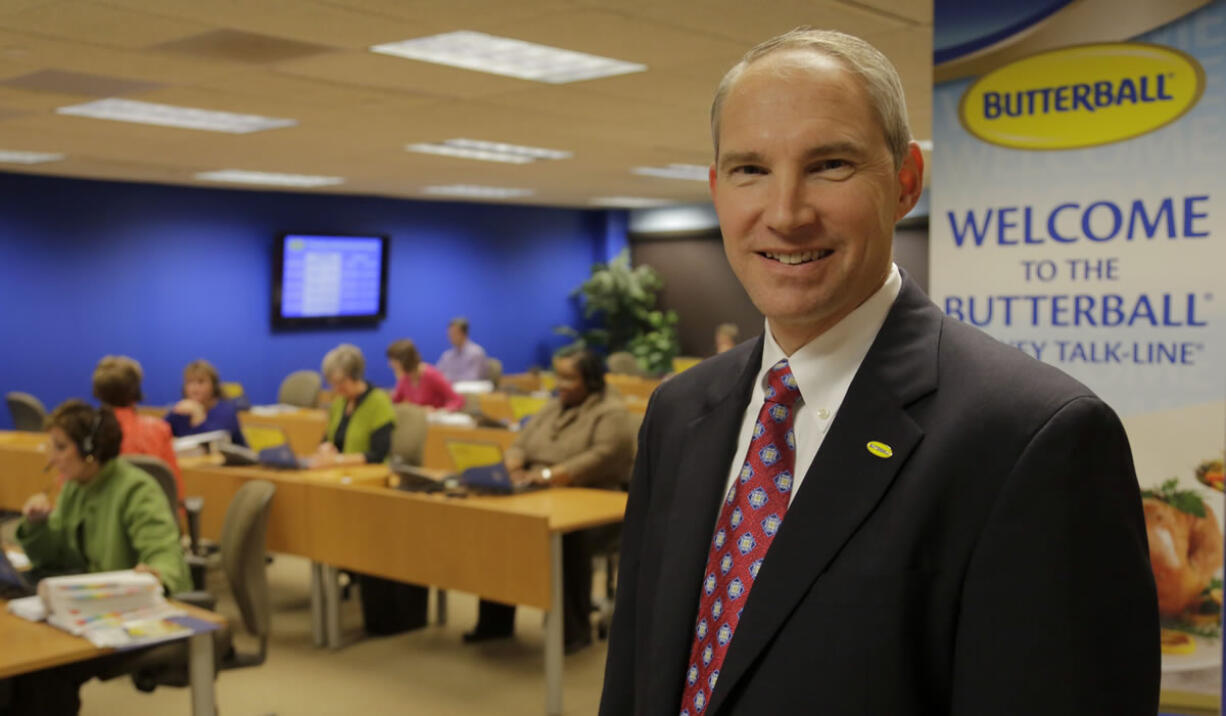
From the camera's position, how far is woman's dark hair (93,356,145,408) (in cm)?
568

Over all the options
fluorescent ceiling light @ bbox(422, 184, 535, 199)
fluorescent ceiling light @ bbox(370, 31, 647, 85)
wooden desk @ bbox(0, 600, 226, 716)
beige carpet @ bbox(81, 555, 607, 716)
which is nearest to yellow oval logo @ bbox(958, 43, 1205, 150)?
fluorescent ceiling light @ bbox(370, 31, 647, 85)

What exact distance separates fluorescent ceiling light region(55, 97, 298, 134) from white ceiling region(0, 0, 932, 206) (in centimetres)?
15

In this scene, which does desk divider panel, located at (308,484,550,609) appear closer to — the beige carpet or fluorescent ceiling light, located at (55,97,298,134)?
the beige carpet

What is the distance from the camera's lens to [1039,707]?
93cm

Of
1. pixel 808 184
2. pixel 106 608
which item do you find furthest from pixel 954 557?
pixel 106 608

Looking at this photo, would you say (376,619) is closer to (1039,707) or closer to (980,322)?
(980,322)

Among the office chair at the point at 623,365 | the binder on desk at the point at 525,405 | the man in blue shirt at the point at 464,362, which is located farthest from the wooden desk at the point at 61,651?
the office chair at the point at 623,365

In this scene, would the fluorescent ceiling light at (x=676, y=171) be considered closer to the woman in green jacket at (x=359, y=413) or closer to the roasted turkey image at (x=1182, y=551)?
the woman in green jacket at (x=359, y=413)

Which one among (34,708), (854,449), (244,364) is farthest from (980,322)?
(244,364)

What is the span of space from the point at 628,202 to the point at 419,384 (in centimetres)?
593

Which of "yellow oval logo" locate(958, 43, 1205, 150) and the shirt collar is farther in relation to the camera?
"yellow oval logo" locate(958, 43, 1205, 150)

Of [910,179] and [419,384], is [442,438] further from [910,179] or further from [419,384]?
[910,179]

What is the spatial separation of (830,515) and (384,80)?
4824mm

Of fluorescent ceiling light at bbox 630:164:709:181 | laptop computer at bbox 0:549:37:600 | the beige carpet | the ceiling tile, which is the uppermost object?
fluorescent ceiling light at bbox 630:164:709:181
